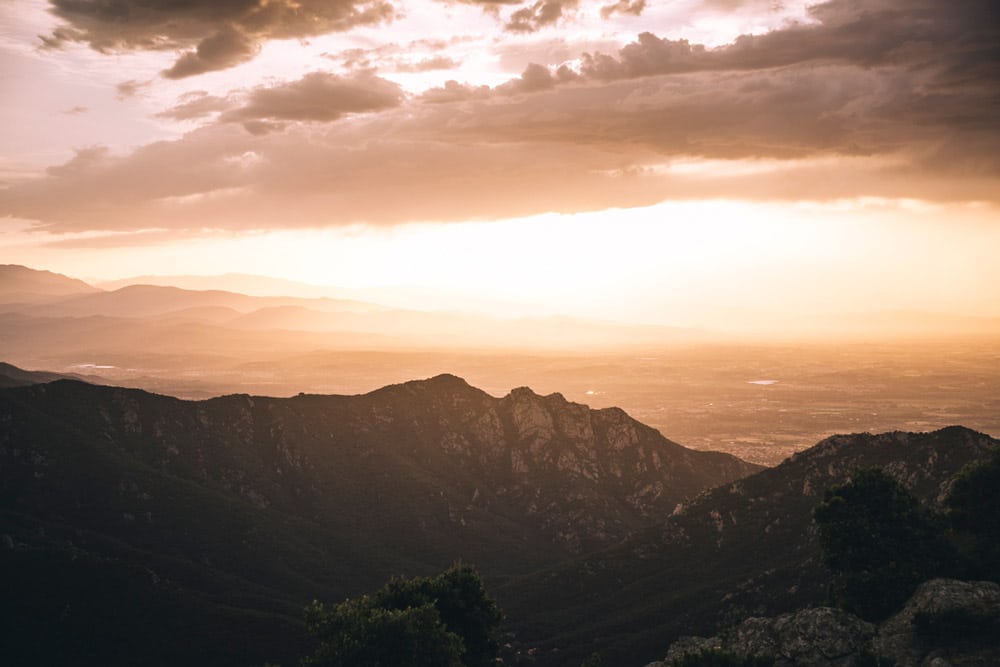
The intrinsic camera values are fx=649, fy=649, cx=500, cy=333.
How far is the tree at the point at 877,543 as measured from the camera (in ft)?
220

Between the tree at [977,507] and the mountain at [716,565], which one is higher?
the tree at [977,507]

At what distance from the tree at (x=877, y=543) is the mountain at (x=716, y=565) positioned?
3449cm

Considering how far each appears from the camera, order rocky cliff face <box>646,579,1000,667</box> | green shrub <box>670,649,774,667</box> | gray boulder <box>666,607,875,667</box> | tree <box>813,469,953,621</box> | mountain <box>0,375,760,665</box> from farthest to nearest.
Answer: mountain <box>0,375,760,665</box>
tree <box>813,469,953,621</box>
gray boulder <box>666,607,875,667</box>
green shrub <box>670,649,774,667</box>
rocky cliff face <box>646,579,1000,667</box>

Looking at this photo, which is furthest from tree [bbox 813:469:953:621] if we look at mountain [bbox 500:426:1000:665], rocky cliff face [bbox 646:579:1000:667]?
mountain [bbox 500:426:1000:665]

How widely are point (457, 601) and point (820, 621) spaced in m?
35.2

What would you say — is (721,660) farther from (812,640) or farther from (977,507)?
(977,507)

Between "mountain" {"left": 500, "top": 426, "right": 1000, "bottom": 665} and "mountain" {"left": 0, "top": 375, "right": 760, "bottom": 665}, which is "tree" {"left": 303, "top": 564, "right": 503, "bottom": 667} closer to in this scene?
"mountain" {"left": 0, "top": 375, "right": 760, "bottom": 665}

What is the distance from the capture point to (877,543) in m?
73.8

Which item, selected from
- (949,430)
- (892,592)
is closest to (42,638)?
(892,592)

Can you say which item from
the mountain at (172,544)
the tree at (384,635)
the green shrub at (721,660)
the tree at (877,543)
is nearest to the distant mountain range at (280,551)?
the mountain at (172,544)

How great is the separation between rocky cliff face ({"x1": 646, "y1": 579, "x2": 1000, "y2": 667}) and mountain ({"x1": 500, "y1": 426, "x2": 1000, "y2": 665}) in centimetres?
5526

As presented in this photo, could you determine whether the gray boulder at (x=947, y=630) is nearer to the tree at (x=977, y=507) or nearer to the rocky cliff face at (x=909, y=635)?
the rocky cliff face at (x=909, y=635)

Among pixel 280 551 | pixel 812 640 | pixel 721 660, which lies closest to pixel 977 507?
pixel 812 640

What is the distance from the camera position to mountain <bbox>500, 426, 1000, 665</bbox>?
116 meters
